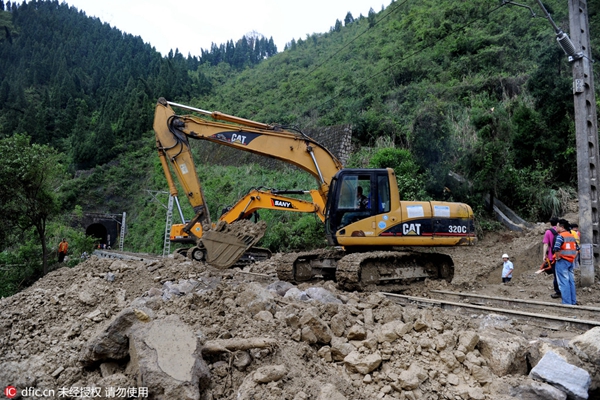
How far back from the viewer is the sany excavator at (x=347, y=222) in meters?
8.09

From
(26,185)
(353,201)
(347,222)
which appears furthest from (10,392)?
(26,185)

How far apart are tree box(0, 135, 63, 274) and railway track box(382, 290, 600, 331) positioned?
48.4ft

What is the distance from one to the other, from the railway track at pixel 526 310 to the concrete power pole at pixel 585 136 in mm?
2622

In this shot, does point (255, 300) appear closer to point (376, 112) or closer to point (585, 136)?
point (585, 136)

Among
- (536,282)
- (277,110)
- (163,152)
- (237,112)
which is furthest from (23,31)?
(536,282)

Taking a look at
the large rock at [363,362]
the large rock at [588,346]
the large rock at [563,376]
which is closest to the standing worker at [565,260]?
the large rock at [588,346]

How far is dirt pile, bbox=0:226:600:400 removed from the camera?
376cm

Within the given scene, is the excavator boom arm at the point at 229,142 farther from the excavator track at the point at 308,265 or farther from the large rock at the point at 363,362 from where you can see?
the large rock at the point at 363,362

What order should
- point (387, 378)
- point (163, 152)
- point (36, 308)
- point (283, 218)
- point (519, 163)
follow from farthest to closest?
1. point (283, 218)
2. point (519, 163)
3. point (163, 152)
4. point (36, 308)
5. point (387, 378)

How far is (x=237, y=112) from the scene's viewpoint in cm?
4169

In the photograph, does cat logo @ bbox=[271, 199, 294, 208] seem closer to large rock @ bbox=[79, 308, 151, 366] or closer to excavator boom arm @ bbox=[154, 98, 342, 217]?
excavator boom arm @ bbox=[154, 98, 342, 217]

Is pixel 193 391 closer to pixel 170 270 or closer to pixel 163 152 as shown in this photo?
pixel 170 270

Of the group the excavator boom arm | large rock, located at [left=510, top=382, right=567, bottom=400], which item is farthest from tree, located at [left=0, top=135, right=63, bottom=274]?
large rock, located at [left=510, top=382, right=567, bottom=400]

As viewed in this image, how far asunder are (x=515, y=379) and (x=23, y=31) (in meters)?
103
